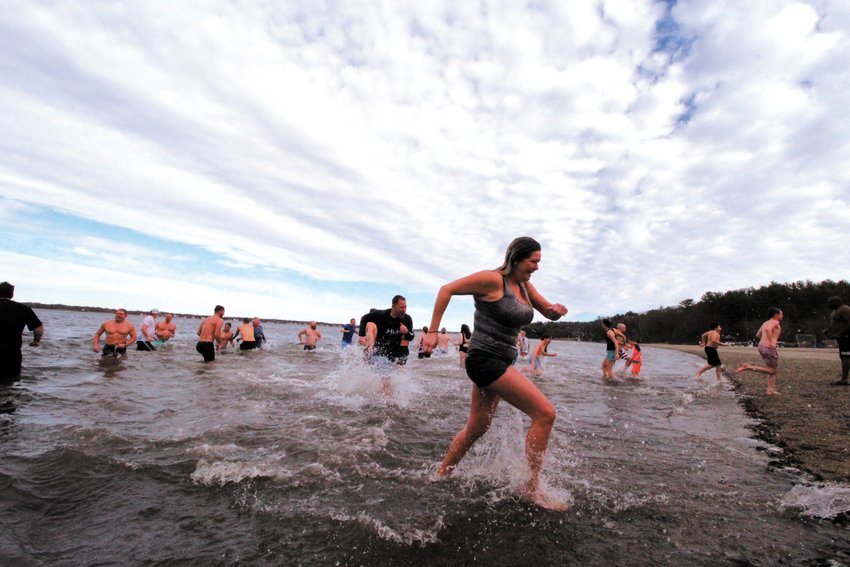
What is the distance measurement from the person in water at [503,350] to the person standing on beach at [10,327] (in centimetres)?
728

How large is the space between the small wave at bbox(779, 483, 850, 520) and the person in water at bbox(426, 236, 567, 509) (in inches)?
69.8

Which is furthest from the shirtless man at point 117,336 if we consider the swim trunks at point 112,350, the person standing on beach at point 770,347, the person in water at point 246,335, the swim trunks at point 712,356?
the swim trunks at point 712,356

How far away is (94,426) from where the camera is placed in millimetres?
5141

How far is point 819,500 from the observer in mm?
3229

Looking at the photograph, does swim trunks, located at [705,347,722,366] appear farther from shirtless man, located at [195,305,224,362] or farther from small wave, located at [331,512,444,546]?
shirtless man, located at [195,305,224,362]

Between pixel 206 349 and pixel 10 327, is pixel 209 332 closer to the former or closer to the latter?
pixel 206 349

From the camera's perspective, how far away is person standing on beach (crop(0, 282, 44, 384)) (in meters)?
6.66

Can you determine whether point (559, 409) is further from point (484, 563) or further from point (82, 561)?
point (82, 561)

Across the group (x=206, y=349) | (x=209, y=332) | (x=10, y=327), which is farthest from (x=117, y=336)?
(x=10, y=327)

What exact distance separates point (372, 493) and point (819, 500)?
3473mm

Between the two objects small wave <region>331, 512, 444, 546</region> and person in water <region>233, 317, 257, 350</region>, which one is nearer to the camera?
small wave <region>331, 512, 444, 546</region>

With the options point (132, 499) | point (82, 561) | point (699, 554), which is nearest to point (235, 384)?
point (132, 499)

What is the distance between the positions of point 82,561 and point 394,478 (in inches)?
85.5

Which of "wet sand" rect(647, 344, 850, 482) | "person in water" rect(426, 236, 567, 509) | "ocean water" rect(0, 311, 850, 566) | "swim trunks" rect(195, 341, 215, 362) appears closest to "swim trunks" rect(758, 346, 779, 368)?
"wet sand" rect(647, 344, 850, 482)
